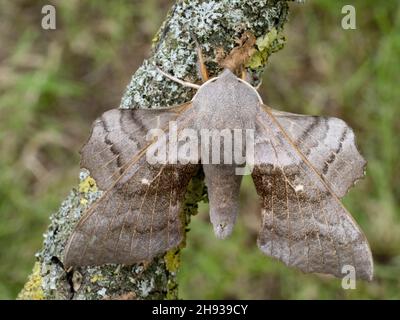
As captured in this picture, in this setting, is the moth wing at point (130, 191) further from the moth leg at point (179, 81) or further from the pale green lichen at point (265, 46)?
the pale green lichen at point (265, 46)

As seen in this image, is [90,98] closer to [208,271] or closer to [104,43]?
[104,43]

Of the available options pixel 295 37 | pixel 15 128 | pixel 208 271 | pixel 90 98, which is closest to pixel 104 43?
pixel 90 98

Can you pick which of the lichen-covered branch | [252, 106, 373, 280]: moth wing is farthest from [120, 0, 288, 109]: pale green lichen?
[252, 106, 373, 280]: moth wing

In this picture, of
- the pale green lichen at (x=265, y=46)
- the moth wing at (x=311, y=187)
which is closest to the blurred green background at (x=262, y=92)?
the moth wing at (x=311, y=187)

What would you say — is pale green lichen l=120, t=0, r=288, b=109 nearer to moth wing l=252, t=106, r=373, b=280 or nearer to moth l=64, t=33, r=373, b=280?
moth l=64, t=33, r=373, b=280

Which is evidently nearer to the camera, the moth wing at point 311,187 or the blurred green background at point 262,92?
the moth wing at point 311,187
